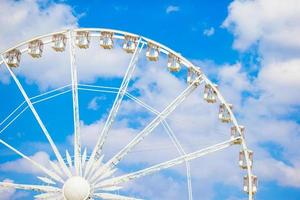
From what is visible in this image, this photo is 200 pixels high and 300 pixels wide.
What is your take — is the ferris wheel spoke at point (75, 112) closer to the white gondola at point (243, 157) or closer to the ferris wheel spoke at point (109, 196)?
the ferris wheel spoke at point (109, 196)

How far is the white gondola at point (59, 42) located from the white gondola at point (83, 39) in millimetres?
660

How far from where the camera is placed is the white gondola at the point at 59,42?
1155 inches

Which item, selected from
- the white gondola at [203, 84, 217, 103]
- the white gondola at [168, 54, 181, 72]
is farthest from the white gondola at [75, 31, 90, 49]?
the white gondola at [203, 84, 217, 103]

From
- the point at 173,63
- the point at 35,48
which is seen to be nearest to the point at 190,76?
the point at 173,63

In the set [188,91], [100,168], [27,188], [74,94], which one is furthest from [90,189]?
[188,91]

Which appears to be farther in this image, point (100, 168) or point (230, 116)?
point (230, 116)

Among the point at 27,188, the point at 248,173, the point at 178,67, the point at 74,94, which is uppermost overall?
the point at 178,67

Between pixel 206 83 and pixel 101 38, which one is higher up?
pixel 101 38

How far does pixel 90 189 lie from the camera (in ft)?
83.7

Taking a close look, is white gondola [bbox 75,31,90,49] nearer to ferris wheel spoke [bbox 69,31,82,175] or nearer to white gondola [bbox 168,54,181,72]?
ferris wheel spoke [bbox 69,31,82,175]

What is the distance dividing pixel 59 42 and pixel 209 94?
7893 millimetres

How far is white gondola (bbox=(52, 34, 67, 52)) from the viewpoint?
96.2 feet

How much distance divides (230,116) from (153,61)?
464 cm

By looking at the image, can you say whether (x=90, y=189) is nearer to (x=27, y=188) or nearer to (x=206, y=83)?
(x=27, y=188)
